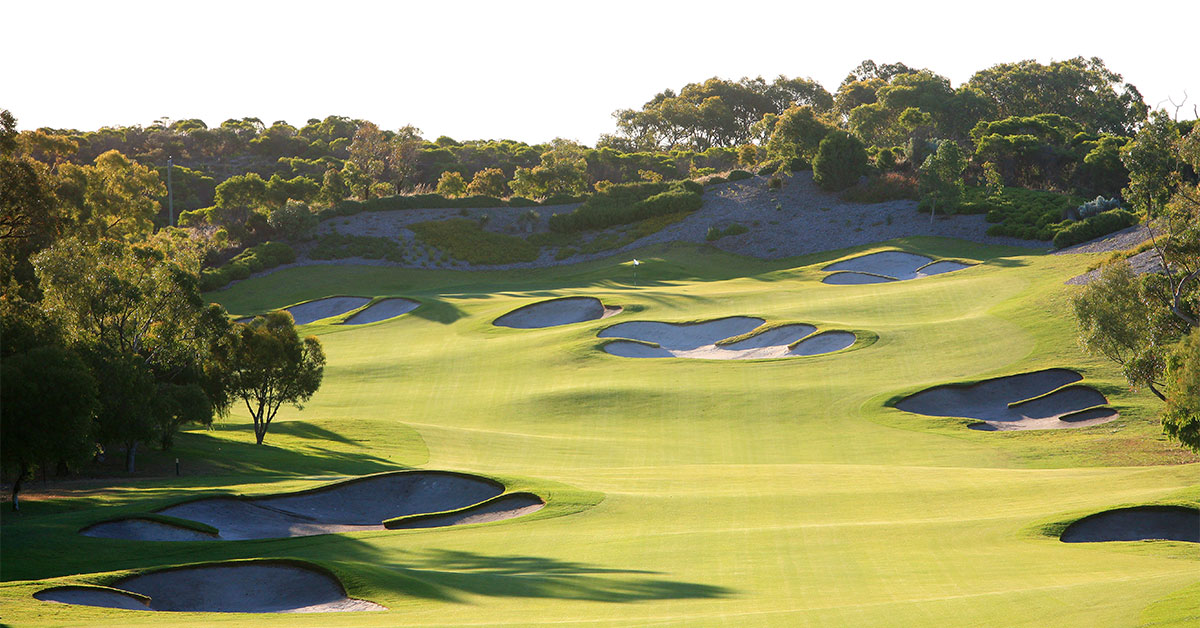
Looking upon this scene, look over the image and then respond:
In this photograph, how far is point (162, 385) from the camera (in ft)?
104

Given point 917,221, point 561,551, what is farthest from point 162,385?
point 917,221

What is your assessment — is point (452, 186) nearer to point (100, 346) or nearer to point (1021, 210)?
point (1021, 210)

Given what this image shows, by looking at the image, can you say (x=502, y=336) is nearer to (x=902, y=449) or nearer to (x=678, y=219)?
(x=902, y=449)

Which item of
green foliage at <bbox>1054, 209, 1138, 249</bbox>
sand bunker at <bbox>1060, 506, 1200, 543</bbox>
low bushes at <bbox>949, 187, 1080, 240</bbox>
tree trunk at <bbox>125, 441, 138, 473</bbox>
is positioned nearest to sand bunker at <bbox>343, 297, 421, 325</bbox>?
tree trunk at <bbox>125, 441, 138, 473</bbox>

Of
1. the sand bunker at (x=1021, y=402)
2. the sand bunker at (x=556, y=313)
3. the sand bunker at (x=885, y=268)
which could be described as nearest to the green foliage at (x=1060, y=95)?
the sand bunker at (x=885, y=268)

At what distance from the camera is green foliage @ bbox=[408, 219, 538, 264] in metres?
83.7

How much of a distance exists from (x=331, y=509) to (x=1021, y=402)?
26.6 m

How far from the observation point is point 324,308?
222 feet

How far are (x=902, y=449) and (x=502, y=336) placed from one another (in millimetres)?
26306

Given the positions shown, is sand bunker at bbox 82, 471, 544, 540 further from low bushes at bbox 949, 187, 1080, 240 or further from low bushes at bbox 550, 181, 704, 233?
low bushes at bbox 550, 181, 704, 233

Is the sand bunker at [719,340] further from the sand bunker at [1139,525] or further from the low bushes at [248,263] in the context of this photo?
the low bushes at [248,263]

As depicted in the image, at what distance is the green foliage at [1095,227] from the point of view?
68.1 metres

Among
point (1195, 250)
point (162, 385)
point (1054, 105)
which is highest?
point (1054, 105)

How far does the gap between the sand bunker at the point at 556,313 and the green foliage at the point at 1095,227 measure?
33.7 meters
